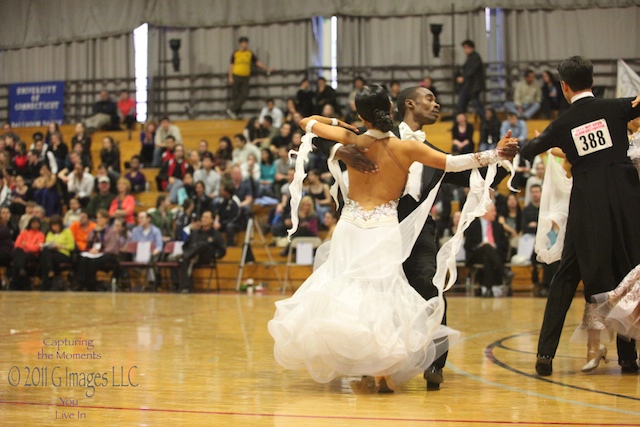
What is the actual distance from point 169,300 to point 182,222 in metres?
3.33

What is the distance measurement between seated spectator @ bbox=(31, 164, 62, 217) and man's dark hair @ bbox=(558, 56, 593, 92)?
44.3 feet

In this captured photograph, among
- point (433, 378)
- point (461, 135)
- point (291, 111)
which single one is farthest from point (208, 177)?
point (433, 378)

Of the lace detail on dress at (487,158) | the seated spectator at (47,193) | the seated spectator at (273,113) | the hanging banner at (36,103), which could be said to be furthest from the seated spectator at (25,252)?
the lace detail on dress at (487,158)

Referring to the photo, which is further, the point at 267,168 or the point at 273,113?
the point at 273,113

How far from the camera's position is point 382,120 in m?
4.91

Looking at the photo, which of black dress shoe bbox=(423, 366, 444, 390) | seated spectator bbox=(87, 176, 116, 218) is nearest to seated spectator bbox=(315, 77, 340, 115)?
seated spectator bbox=(87, 176, 116, 218)

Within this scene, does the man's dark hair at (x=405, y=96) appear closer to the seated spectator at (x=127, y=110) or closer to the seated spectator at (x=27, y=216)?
the seated spectator at (x=27, y=216)

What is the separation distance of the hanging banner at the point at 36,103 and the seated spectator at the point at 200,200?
7701 millimetres

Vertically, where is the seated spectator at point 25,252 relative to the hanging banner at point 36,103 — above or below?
below

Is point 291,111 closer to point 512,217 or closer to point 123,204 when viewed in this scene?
point 123,204

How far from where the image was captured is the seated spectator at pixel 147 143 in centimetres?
1920

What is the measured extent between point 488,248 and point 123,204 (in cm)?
710

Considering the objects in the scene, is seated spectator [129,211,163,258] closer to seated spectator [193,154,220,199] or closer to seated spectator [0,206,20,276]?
seated spectator [193,154,220,199]

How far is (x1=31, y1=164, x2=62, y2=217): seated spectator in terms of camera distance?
17234 mm
